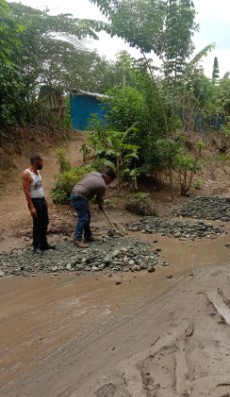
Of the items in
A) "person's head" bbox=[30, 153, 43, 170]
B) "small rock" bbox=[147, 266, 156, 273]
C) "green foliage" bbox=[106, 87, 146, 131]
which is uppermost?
"green foliage" bbox=[106, 87, 146, 131]

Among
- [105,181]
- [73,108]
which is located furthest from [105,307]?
[73,108]

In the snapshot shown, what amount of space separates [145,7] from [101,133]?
3976mm

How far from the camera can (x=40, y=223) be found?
21.2ft

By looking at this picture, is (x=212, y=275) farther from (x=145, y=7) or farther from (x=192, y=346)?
(x=145, y=7)

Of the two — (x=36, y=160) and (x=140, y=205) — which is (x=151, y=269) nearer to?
(x=36, y=160)

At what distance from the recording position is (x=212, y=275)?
5422 millimetres

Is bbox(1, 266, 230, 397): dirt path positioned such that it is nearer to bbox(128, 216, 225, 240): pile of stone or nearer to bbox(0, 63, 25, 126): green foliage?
bbox(128, 216, 225, 240): pile of stone

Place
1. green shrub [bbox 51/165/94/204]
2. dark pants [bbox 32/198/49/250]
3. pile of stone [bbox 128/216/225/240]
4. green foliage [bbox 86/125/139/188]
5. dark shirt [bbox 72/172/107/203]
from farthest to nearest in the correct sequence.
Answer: green foliage [bbox 86/125/139/188] → green shrub [bbox 51/165/94/204] → pile of stone [bbox 128/216/225/240] → dark shirt [bbox 72/172/107/203] → dark pants [bbox 32/198/49/250]

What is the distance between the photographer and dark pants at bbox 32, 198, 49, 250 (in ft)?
21.0

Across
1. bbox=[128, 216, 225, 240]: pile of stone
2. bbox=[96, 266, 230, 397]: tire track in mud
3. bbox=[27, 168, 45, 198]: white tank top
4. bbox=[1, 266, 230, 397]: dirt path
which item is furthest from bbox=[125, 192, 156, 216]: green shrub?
bbox=[96, 266, 230, 397]: tire track in mud

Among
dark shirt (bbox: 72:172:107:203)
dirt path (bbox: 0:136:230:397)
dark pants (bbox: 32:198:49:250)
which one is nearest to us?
dirt path (bbox: 0:136:230:397)

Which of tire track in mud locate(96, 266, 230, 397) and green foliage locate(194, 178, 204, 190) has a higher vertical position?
tire track in mud locate(96, 266, 230, 397)

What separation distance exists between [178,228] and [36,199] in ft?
11.3

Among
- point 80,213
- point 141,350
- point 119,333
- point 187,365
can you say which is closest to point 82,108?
point 80,213
